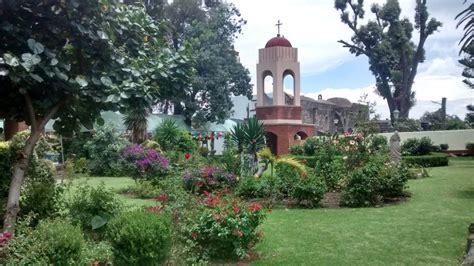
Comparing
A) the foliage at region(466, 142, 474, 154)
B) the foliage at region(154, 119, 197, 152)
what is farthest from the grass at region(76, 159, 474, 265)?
the foliage at region(466, 142, 474, 154)

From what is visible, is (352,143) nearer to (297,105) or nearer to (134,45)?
(134,45)

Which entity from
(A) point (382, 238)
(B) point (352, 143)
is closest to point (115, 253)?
(A) point (382, 238)

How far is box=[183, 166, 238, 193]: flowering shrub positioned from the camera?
11305mm

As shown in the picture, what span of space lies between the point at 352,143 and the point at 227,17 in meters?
20.6

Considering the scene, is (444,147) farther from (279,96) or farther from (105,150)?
(105,150)

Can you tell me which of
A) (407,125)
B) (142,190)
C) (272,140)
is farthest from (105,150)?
(407,125)

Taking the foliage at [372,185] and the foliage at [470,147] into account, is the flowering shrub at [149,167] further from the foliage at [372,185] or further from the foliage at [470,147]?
the foliage at [470,147]

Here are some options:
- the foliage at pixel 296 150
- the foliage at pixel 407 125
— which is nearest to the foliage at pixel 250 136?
the foliage at pixel 296 150

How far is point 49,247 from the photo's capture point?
434 cm

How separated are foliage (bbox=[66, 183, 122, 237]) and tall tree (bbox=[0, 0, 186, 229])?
107cm

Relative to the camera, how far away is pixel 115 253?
4.78 meters

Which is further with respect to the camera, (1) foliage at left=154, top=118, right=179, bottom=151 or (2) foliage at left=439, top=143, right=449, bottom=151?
(2) foliage at left=439, top=143, right=449, bottom=151

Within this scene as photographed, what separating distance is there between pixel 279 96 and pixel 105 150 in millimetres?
12191

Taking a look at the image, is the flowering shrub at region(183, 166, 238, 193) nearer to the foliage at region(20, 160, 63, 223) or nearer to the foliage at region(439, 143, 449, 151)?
the foliage at region(20, 160, 63, 223)
